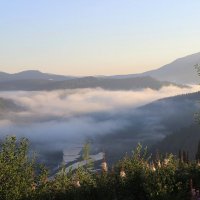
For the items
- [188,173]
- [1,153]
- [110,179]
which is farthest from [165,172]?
[1,153]

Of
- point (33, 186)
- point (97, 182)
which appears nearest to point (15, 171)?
point (33, 186)

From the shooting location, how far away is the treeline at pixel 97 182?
49.0 feet

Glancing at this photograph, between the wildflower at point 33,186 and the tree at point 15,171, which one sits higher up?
the tree at point 15,171

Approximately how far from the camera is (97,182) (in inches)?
648

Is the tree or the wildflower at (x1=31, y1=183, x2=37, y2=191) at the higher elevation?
the tree

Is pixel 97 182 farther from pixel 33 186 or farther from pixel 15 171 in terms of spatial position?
pixel 15 171

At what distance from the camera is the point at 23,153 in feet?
56.7

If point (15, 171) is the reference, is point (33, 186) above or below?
below

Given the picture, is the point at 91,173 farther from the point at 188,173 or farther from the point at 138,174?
the point at 188,173

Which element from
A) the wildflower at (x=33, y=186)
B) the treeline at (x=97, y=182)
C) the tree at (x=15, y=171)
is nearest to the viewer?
the treeline at (x=97, y=182)

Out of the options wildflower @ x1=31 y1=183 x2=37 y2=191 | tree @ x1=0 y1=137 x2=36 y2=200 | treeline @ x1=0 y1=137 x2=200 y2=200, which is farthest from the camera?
wildflower @ x1=31 y1=183 x2=37 y2=191

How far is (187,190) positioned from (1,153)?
671cm

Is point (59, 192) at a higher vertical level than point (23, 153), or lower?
lower

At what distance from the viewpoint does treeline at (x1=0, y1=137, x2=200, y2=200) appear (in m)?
14.9
